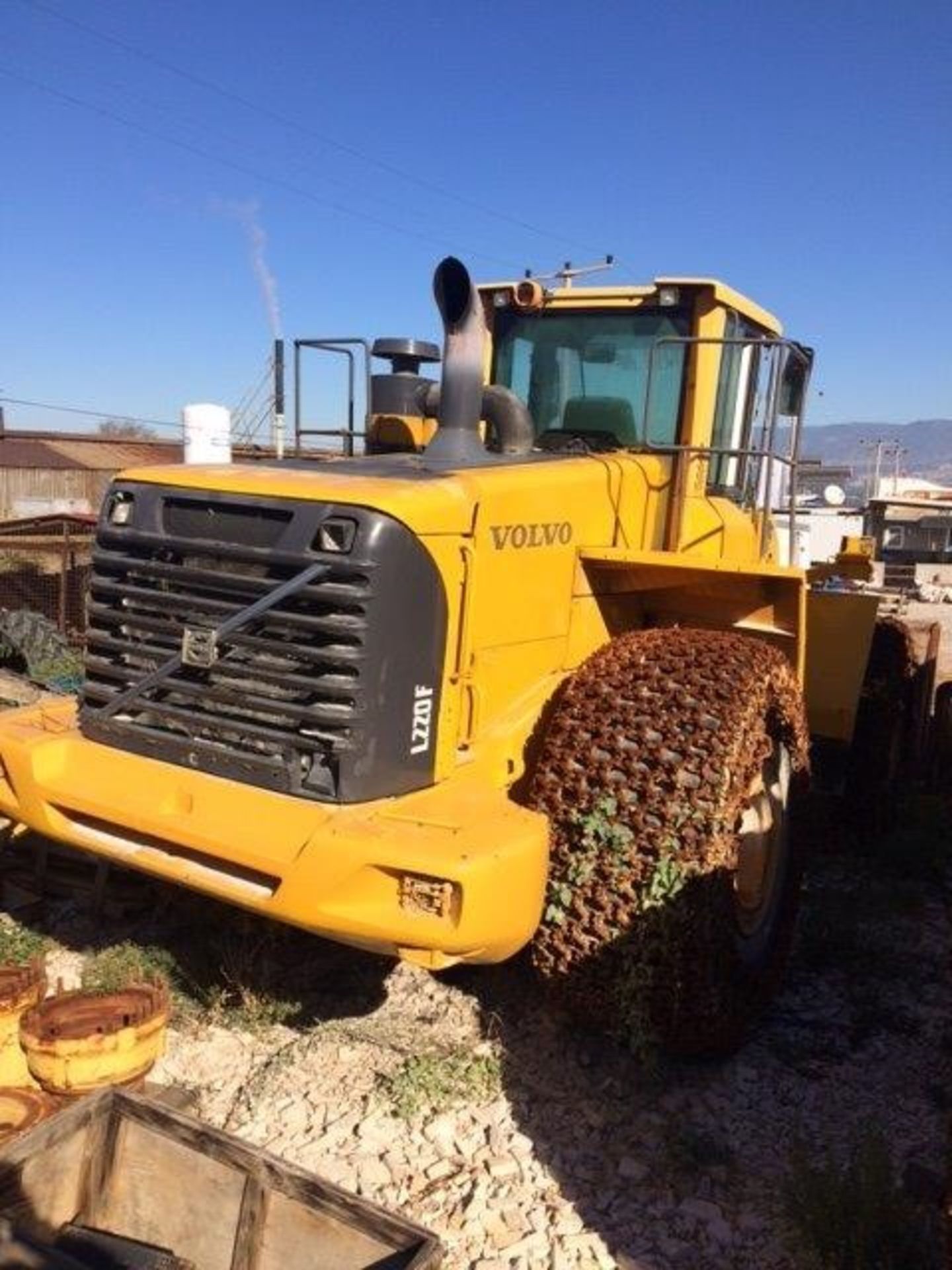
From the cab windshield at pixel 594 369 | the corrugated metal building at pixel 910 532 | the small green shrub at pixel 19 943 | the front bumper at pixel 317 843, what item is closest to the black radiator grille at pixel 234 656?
the front bumper at pixel 317 843

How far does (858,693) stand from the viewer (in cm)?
536

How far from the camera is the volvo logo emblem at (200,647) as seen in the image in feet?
10.9

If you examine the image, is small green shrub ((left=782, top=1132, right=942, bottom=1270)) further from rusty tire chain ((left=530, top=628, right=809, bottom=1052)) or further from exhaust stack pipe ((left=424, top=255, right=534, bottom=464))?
exhaust stack pipe ((left=424, top=255, right=534, bottom=464))

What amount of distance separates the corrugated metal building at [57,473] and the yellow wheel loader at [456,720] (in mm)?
16956

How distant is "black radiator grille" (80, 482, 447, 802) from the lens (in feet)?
10.3

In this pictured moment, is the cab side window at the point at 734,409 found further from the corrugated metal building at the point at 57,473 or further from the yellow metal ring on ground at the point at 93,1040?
the corrugated metal building at the point at 57,473

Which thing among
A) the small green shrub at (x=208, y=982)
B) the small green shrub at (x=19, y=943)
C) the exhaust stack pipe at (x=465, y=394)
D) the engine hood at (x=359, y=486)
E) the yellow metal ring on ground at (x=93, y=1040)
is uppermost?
the exhaust stack pipe at (x=465, y=394)

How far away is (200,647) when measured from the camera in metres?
3.33

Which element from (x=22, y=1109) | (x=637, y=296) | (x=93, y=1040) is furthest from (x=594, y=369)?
(x=22, y=1109)

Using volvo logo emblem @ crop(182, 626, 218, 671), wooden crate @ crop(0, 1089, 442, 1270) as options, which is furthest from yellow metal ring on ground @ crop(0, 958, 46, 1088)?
volvo logo emblem @ crop(182, 626, 218, 671)

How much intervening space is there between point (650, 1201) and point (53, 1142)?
1686mm

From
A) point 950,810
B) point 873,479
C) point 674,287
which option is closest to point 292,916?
point 674,287

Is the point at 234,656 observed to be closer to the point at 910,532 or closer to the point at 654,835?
the point at 654,835

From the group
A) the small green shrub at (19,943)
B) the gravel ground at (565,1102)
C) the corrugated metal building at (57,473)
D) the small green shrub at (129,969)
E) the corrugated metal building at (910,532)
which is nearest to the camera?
the gravel ground at (565,1102)
